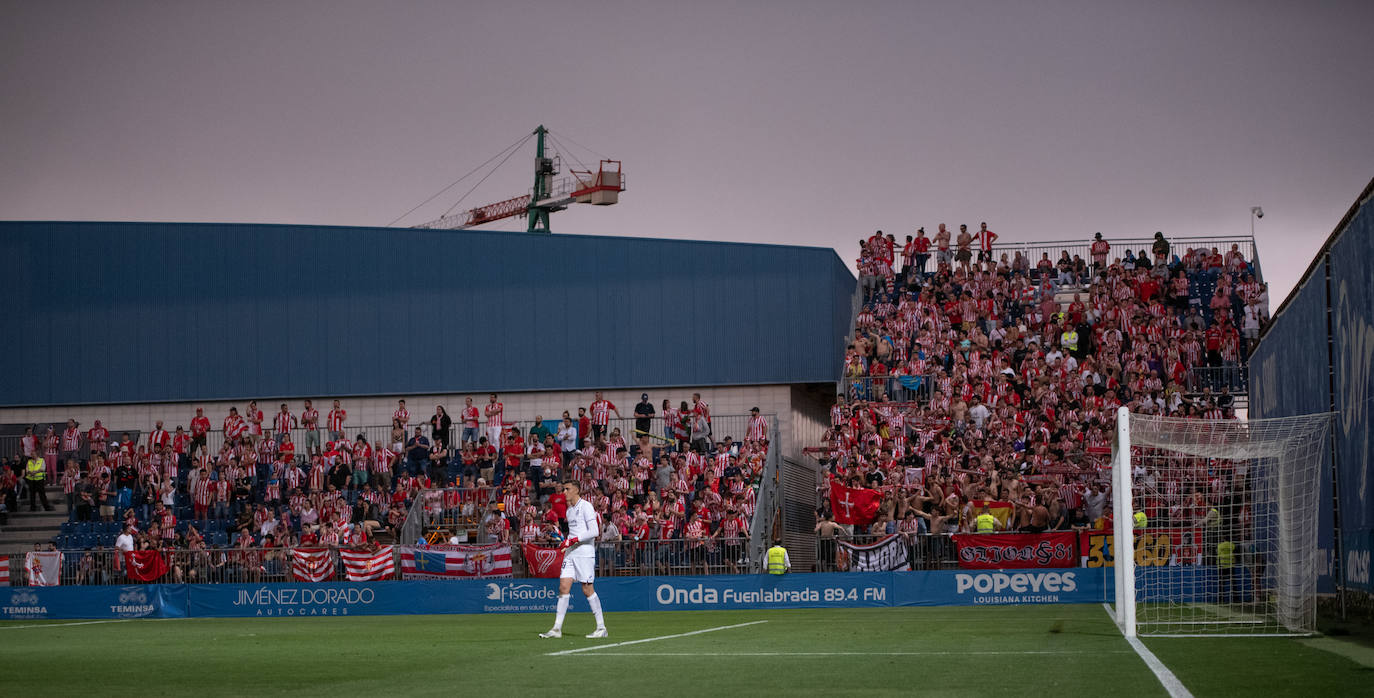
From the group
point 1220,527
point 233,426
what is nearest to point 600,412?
point 233,426

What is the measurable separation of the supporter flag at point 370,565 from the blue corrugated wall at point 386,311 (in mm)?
12733

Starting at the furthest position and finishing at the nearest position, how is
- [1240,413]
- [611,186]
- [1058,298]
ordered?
[611,186] < [1058,298] < [1240,413]

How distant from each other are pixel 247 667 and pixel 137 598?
16671 mm

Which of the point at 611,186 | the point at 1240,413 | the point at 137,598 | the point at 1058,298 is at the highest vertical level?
the point at 611,186

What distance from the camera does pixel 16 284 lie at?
150 ft

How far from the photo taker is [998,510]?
29906 millimetres

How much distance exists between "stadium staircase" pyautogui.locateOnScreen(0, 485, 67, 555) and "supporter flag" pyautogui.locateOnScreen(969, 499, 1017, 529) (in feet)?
78.1

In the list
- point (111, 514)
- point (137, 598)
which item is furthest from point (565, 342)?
point (137, 598)

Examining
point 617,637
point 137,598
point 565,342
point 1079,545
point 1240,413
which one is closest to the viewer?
point 617,637

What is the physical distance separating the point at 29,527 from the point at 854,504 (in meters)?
22.6

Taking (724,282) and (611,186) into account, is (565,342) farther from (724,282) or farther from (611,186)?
(611,186)

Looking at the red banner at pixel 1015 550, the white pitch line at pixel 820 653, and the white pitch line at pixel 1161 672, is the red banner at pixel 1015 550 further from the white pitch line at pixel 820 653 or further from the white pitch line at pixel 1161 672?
the white pitch line at pixel 820 653

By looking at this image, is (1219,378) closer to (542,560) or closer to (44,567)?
(542,560)

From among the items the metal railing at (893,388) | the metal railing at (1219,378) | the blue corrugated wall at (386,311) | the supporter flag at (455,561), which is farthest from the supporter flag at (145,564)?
the metal railing at (1219,378)
